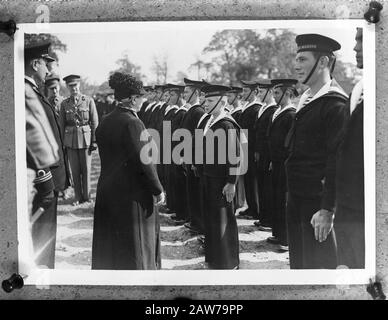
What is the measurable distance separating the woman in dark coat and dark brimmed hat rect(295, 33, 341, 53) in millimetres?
536

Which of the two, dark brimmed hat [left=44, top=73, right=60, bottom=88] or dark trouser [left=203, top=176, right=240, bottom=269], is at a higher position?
dark brimmed hat [left=44, top=73, right=60, bottom=88]

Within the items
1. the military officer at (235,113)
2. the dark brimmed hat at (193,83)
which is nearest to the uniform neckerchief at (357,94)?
the military officer at (235,113)

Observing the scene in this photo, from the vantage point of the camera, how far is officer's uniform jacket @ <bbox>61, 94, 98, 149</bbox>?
139 centimetres

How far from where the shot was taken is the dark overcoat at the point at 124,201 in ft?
4.55

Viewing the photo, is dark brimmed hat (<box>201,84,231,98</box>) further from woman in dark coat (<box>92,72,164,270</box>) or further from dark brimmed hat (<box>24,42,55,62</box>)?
dark brimmed hat (<box>24,42,55,62</box>)

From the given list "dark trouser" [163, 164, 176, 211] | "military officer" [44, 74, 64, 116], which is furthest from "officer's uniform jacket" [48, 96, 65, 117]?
"dark trouser" [163, 164, 176, 211]

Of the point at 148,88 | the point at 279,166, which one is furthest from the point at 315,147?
the point at 148,88

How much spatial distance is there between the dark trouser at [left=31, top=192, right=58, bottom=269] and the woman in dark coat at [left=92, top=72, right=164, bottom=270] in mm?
137

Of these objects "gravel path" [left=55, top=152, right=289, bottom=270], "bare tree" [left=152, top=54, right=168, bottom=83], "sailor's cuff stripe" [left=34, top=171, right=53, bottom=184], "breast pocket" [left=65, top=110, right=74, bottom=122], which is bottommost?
"gravel path" [left=55, top=152, right=289, bottom=270]

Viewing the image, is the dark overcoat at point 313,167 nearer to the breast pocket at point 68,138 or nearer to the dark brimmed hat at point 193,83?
the dark brimmed hat at point 193,83

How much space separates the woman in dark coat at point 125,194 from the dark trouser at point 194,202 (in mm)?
91

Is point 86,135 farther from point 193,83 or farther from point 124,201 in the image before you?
point 193,83
